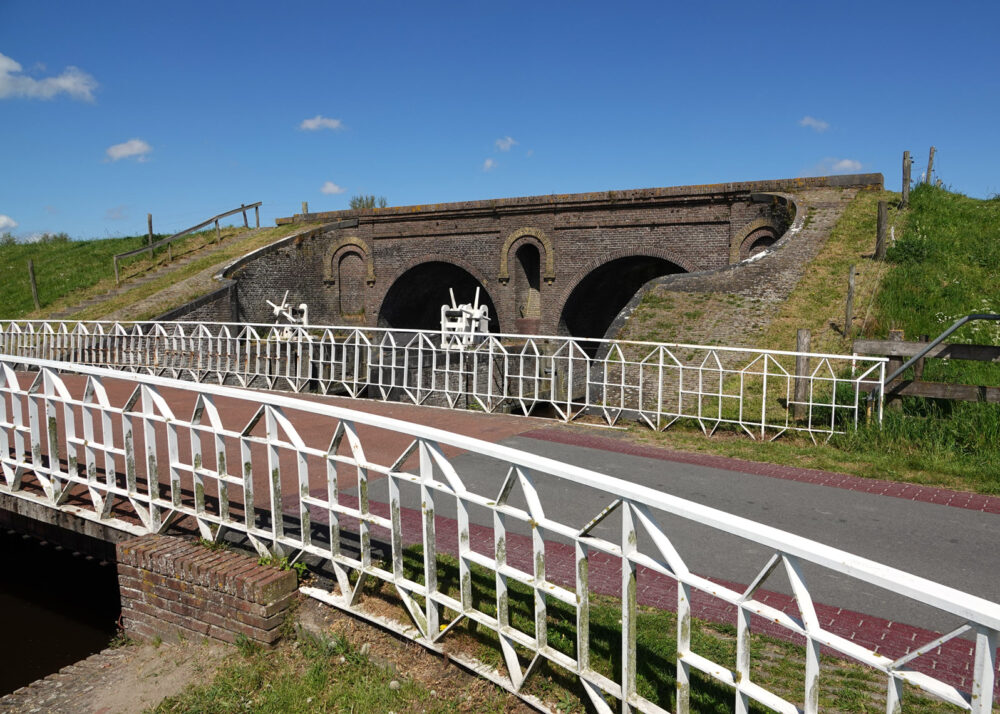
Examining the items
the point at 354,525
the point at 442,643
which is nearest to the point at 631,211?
the point at 354,525

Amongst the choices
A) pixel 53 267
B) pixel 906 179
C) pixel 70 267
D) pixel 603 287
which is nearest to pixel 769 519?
pixel 906 179

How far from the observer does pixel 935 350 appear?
812 centimetres

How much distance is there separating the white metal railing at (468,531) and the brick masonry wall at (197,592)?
0.67ft

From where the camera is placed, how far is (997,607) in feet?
6.04

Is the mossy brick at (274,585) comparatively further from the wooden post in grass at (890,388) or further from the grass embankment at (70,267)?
the grass embankment at (70,267)

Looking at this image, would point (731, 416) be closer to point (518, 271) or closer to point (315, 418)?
point (315, 418)

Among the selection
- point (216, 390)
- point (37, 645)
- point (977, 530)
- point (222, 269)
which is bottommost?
point (37, 645)

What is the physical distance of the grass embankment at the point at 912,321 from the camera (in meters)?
7.43

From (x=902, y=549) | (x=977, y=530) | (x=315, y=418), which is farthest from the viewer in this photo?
(x=315, y=418)

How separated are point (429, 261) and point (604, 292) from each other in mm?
6107

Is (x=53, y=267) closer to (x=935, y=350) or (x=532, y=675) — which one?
(x=935, y=350)

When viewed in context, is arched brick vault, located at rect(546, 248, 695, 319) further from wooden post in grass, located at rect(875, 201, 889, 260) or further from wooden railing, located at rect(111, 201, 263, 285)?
wooden railing, located at rect(111, 201, 263, 285)

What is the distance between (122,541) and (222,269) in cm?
1942

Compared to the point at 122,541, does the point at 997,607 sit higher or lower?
higher
